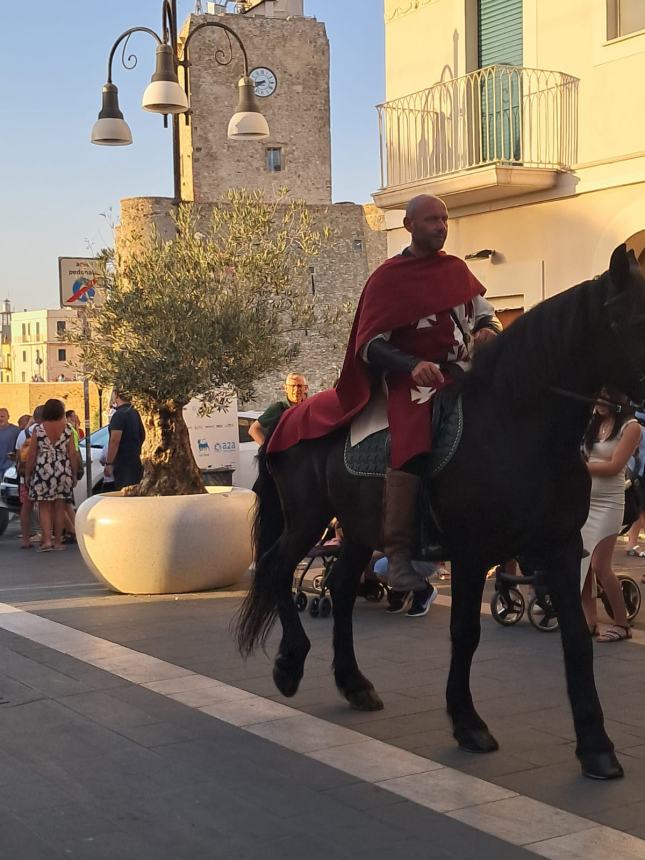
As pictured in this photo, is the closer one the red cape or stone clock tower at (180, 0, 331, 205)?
the red cape

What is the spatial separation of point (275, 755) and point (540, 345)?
83.9 inches

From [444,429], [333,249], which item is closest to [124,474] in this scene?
[444,429]

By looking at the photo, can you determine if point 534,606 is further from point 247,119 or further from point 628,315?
point 247,119

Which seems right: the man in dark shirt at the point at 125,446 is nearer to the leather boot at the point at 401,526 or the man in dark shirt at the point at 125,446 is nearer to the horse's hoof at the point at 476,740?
the leather boot at the point at 401,526

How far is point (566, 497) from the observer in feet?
18.2

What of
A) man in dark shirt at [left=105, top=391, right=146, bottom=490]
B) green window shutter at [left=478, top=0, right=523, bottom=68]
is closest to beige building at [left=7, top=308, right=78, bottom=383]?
green window shutter at [left=478, top=0, right=523, bottom=68]

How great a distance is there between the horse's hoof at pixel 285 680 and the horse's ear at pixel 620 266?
270 cm

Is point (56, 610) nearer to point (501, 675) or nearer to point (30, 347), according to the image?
point (501, 675)

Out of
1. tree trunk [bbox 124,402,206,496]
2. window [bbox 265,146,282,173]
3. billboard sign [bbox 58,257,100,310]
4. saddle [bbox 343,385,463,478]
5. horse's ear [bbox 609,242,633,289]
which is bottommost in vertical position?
tree trunk [bbox 124,402,206,496]

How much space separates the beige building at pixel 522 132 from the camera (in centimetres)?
1541

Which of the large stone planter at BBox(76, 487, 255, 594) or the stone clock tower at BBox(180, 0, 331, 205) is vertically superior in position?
the stone clock tower at BBox(180, 0, 331, 205)

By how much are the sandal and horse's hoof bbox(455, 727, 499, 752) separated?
2714 millimetres

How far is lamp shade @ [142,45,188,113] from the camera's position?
14.5 m

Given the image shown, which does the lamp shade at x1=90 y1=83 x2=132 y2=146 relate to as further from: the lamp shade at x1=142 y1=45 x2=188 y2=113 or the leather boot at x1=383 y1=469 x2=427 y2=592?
the leather boot at x1=383 y1=469 x2=427 y2=592
